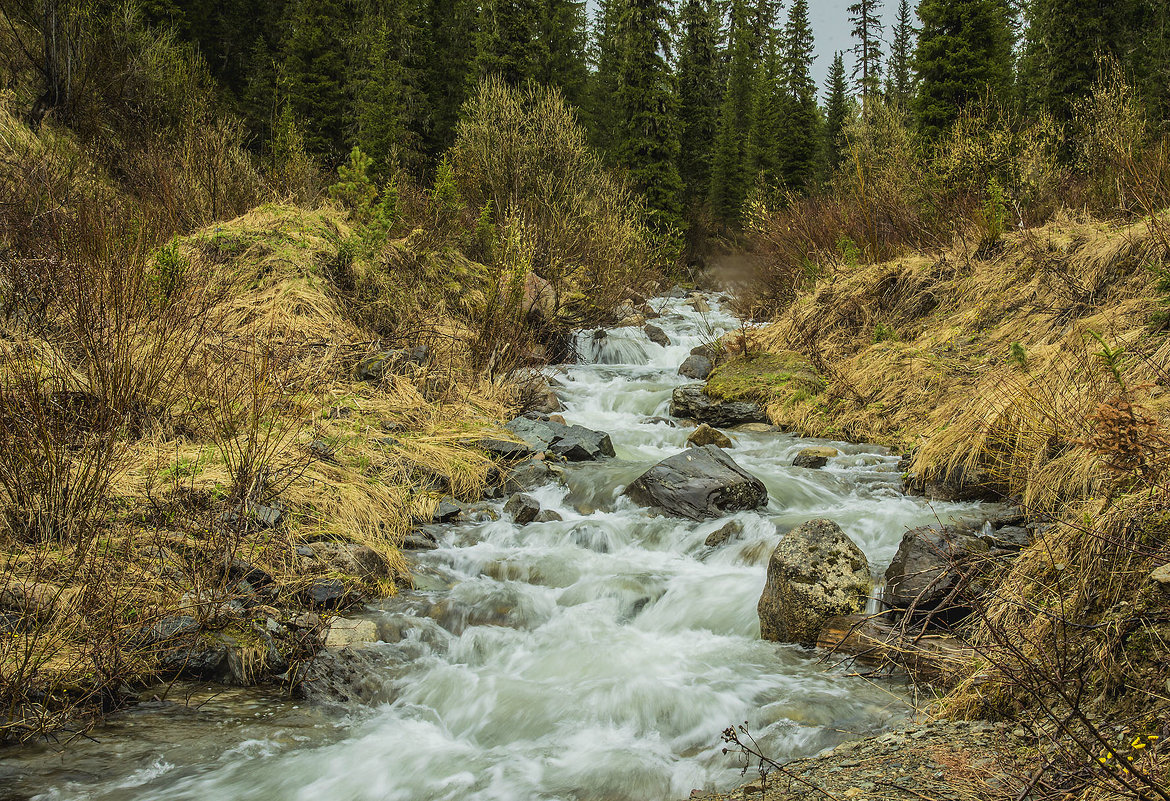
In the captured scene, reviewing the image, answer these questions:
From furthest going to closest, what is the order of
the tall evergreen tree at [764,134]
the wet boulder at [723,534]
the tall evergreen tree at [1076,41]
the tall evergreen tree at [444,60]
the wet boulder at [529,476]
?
the tall evergreen tree at [764,134] → the tall evergreen tree at [444,60] → the tall evergreen tree at [1076,41] → the wet boulder at [529,476] → the wet boulder at [723,534]

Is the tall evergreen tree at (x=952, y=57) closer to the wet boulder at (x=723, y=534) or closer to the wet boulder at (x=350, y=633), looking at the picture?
the wet boulder at (x=723, y=534)

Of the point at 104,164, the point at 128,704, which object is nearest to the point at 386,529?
the point at 128,704

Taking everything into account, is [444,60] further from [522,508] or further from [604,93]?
[522,508]

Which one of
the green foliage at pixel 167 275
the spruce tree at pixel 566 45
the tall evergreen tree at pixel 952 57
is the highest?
the spruce tree at pixel 566 45

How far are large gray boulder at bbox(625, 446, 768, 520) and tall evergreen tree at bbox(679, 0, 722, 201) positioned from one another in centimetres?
3046

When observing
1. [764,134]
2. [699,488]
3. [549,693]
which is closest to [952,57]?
[764,134]

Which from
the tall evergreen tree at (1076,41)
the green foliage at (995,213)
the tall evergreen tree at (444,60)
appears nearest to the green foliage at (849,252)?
the green foliage at (995,213)

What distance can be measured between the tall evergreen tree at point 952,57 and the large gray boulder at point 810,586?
1960 centimetres

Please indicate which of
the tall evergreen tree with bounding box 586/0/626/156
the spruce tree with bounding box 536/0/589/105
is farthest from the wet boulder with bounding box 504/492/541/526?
the tall evergreen tree with bounding box 586/0/626/156

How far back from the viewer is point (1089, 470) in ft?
13.5

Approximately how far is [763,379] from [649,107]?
20.1 meters

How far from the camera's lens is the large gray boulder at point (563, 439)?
746 cm

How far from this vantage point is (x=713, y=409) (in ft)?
30.7

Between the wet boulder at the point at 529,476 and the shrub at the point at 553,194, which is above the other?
the shrub at the point at 553,194
